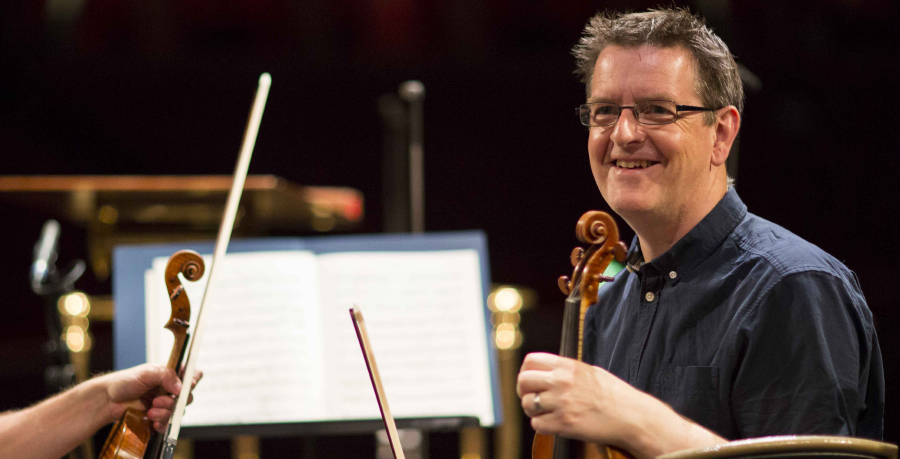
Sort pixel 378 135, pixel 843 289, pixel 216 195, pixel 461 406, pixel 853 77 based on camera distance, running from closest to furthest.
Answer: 1. pixel 843 289
2. pixel 461 406
3. pixel 216 195
4. pixel 853 77
5. pixel 378 135

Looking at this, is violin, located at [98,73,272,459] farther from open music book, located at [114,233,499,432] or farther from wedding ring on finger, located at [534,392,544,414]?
open music book, located at [114,233,499,432]

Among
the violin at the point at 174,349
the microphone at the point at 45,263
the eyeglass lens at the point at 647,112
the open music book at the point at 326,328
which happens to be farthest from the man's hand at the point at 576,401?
the microphone at the point at 45,263

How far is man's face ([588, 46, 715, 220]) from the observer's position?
1412 millimetres

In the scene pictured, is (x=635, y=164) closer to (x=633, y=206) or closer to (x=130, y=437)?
(x=633, y=206)

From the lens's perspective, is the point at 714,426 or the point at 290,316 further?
the point at 290,316

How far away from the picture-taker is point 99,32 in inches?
204

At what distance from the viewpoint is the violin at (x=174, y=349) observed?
1360mm

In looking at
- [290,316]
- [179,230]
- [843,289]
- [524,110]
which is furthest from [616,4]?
[843,289]

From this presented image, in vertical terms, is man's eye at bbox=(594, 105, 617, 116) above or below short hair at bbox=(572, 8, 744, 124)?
below

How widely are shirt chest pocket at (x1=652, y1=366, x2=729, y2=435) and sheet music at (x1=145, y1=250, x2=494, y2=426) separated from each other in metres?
0.97

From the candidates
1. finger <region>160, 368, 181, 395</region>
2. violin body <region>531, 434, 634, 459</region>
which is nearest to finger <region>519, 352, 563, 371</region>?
violin body <region>531, 434, 634, 459</region>

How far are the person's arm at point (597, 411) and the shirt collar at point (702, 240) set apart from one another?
34 cm

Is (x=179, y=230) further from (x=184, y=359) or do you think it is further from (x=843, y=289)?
(x=843, y=289)

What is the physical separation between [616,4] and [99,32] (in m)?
3.20
